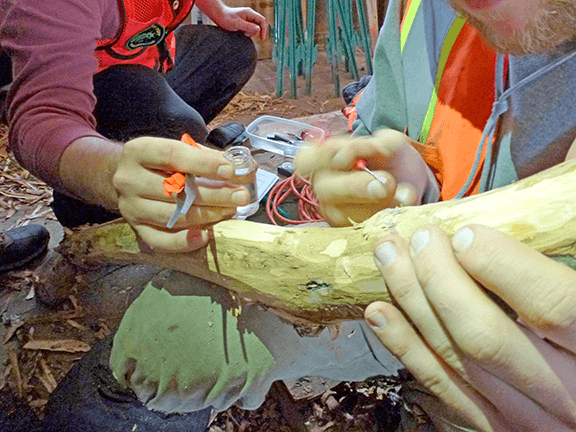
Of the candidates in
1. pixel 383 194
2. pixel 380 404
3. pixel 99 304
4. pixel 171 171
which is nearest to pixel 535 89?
pixel 383 194

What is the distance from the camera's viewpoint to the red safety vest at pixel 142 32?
5.10ft

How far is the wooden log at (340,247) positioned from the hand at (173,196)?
46 mm

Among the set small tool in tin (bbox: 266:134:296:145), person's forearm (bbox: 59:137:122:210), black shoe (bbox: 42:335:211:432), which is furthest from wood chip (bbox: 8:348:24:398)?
small tool in tin (bbox: 266:134:296:145)

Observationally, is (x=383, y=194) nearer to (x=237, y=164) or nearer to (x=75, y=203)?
(x=237, y=164)

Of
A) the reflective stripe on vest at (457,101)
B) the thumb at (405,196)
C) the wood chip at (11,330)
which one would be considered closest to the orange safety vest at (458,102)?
the reflective stripe on vest at (457,101)

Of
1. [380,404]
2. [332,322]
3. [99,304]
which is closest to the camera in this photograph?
[332,322]

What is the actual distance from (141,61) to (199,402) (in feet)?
4.99

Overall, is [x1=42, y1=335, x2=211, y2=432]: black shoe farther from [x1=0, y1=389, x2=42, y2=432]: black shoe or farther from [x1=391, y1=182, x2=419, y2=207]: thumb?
[x1=391, y1=182, x2=419, y2=207]: thumb

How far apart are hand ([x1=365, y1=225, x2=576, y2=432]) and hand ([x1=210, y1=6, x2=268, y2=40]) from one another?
2.08 meters

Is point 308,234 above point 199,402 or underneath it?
above

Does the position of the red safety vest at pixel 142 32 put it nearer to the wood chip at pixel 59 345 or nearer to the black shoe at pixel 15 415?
the wood chip at pixel 59 345

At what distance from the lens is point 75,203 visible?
1.80m

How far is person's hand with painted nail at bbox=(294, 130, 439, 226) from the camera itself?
35.1 inches

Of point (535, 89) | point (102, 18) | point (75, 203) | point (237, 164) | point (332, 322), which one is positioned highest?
→ point (535, 89)
